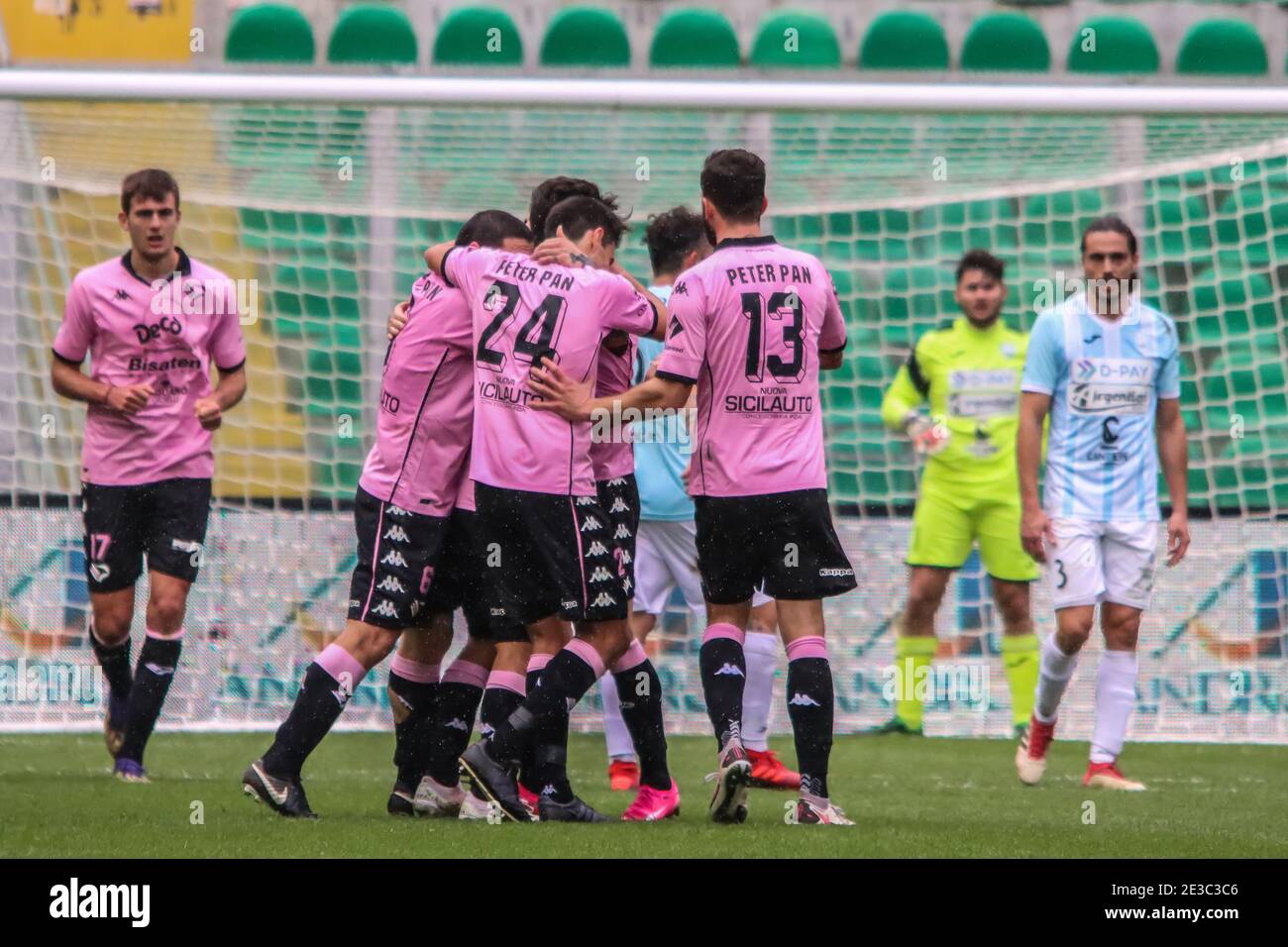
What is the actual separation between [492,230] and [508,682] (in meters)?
1.41

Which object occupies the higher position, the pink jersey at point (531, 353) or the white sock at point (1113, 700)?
the pink jersey at point (531, 353)

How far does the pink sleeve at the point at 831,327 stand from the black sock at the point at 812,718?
3.18 ft

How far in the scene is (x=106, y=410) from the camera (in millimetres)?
6895

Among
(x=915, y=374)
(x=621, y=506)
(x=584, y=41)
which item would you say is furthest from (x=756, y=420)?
(x=584, y=41)

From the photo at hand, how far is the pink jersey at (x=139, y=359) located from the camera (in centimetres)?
689

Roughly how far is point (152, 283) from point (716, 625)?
8.88 ft

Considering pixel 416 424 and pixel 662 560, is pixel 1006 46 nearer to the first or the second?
pixel 662 560

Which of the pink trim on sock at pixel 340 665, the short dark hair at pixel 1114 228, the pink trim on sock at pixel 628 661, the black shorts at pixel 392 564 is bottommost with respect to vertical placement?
the pink trim on sock at pixel 628 661

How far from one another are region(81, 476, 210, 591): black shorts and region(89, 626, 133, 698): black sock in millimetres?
268

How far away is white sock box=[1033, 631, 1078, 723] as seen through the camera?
22.7ft

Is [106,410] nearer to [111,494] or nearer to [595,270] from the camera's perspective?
[111,494]

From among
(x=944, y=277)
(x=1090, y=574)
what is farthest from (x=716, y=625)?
(x=944, y=277)

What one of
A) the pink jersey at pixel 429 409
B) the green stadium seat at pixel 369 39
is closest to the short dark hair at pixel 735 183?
the pink jersey at pixel 429 409

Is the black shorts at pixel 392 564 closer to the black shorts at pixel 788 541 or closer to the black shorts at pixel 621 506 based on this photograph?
the black shorts at pixel 621 506
